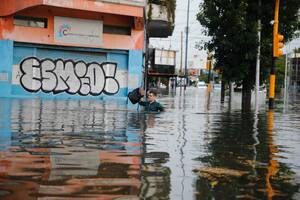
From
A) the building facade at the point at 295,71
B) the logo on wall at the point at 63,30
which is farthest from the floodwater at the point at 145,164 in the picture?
the building facade at the point at 295,71

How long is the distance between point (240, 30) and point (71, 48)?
472 inches

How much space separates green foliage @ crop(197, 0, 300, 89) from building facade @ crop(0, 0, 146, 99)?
7071 millimetres

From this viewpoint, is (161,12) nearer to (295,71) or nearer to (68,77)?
(68,77)

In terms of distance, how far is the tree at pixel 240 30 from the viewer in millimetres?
27125

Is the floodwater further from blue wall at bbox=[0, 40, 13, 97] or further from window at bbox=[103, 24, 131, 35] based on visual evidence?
window at bbox=[103, 24, 131, 35]

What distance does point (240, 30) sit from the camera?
27156 millimetres

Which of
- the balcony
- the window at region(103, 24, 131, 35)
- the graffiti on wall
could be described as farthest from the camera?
the balcony

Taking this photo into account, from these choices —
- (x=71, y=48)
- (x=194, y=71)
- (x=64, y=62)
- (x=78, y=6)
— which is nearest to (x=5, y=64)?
(x=64, y=62)

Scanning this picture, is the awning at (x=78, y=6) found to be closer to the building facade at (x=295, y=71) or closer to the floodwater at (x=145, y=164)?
the floodwater at (x=145, y=164)

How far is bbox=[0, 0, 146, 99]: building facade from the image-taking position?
3256 centimetres

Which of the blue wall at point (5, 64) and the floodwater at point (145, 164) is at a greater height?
the blue wall at point (5, 64)

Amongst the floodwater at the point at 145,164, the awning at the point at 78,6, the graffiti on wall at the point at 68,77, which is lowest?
the floodwater at the point at 145,164

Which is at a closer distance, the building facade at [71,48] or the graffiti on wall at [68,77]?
the building facade at [71,48]

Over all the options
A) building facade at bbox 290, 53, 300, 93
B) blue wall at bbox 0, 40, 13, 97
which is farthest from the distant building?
blue wall at bbox 0, 40, 13, 97
